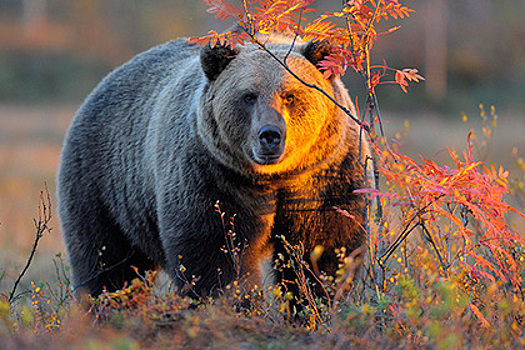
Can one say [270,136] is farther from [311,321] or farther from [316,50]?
[311,321]

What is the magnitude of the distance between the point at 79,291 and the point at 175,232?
6.19ft

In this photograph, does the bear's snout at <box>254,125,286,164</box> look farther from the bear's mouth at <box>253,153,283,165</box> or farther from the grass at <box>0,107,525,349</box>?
the grass at <box>0,107,525,349</box>

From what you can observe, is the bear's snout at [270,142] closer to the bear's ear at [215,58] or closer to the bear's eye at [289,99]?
the bear's eye at [289,99]

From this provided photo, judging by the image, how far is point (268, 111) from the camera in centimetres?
443

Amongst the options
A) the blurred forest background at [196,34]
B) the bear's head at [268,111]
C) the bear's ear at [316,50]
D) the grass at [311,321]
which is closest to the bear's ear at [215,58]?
the bear's head at [268,111]

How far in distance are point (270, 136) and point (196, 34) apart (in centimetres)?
2944

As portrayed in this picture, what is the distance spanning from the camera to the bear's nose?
4.31 m

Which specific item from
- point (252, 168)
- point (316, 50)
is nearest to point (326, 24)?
point (316, 50)

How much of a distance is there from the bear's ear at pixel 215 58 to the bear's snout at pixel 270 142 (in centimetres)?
76

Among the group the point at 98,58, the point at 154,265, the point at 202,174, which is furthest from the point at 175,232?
the point at 98,58

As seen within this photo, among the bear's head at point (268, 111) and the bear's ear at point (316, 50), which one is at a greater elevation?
the bear's ear at point (316, 50)

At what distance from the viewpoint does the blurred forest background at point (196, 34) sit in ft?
75.8

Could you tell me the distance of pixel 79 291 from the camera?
6.32 m

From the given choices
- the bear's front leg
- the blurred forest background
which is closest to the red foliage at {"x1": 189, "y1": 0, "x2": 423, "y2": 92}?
the bear's front leg
